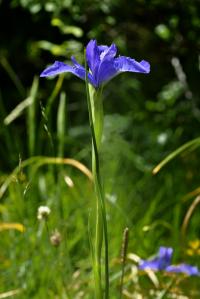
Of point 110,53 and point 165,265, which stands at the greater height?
point 110,53

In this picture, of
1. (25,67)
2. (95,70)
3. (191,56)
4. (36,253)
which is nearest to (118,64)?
(95,70)

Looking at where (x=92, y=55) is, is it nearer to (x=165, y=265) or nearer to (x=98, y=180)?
(x=98, y=180)

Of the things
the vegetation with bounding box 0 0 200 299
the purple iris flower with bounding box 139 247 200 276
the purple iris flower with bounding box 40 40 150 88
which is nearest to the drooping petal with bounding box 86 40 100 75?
the purple iris flower with bounding box 40 40 150 88

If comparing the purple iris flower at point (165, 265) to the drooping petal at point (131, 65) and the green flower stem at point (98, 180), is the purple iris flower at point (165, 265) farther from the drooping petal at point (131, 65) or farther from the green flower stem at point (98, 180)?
the drooping petal at point (131, 65)

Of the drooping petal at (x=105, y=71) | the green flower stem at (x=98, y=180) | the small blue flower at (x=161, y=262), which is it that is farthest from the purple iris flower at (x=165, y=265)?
the drooping petal at (x=105, y=71)

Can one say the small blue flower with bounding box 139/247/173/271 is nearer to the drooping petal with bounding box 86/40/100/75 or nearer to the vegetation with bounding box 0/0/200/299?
the vegetation with bounding box 0/0/200/299

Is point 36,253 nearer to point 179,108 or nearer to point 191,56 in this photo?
point 179,108

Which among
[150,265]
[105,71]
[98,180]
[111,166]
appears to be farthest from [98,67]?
[111,166]
